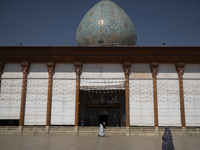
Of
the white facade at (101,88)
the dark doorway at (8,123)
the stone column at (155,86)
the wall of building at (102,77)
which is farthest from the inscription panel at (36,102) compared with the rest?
the stone column at (155,86)

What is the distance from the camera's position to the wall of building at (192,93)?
1446 centimetres

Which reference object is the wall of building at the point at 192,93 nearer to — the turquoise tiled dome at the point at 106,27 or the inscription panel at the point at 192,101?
the inscription panel at the point at 192,101

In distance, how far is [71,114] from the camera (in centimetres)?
1462

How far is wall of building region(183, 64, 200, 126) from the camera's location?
14462 mm

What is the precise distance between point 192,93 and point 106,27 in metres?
8.47

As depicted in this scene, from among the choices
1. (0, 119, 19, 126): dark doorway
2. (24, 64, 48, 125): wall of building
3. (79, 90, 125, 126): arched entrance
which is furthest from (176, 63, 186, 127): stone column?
(0, 119, 19, 126): dark doorway

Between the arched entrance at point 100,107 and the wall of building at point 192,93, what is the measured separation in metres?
6.62

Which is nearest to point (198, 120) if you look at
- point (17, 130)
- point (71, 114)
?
point (71, 114)

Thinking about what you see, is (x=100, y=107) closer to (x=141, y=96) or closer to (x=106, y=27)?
(x=141, y=96)

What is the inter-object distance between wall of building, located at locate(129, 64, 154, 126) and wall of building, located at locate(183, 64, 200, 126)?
97.8 inches

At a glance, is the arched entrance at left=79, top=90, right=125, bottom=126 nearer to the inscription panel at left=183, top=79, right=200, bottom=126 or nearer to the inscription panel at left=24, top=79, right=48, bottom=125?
the inscription panel at left=24, top=79, right=48, bottom=125

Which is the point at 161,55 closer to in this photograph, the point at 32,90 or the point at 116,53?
the point at 116,53

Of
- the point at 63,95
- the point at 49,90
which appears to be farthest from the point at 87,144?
the point at 49,90

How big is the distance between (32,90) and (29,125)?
8.08 feet
